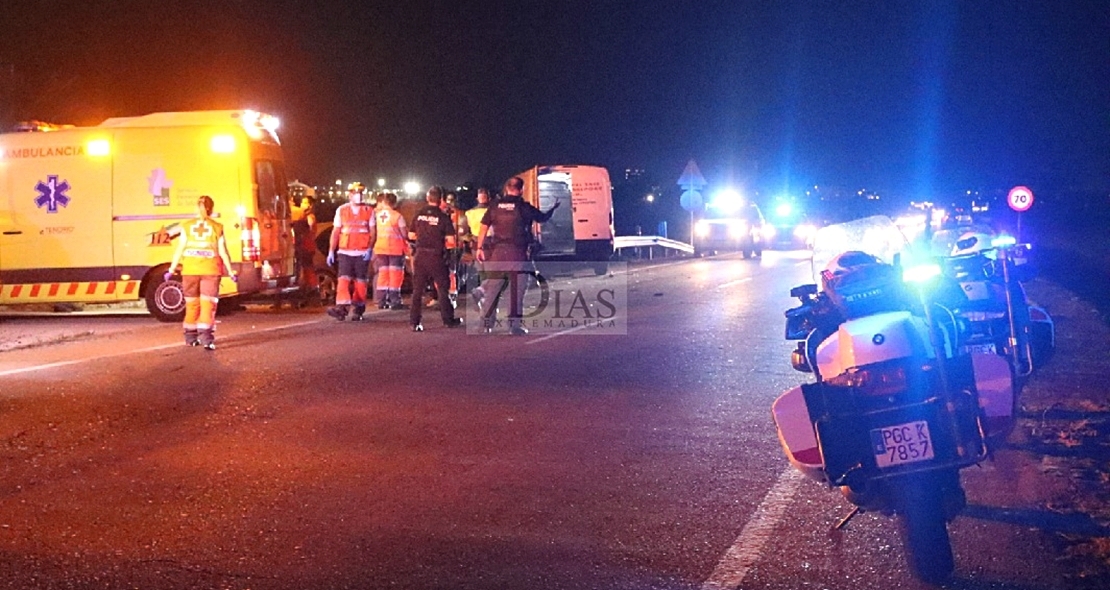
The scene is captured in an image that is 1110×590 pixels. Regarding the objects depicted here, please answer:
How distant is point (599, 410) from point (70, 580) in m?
4.39

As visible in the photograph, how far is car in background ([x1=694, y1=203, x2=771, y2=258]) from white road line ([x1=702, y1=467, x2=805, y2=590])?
26.6 metres

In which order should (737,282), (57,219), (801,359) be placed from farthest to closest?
1. (737,282)
2. (57,219)
3. (801,359)

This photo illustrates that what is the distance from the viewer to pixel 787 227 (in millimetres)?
36906

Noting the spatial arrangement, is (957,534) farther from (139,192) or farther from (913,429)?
(139,192)

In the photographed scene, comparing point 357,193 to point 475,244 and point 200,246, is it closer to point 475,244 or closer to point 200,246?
point 475,244

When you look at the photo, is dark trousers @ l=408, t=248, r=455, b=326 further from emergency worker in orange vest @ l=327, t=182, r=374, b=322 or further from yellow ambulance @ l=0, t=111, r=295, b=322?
yellow ambulance @ l=0, t=111, r=295, b=322

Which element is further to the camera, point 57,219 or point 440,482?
point 57,219

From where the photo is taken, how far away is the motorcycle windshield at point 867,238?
1018 centimetres

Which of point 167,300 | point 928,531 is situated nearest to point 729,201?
point 167,300

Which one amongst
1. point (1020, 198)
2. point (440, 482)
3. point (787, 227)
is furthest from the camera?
point (787, 227)

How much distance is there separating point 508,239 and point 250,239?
4.32m

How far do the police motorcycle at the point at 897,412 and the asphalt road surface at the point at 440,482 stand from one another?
1.09 feet

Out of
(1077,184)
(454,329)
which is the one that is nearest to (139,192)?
(454,329)

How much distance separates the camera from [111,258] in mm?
15312
